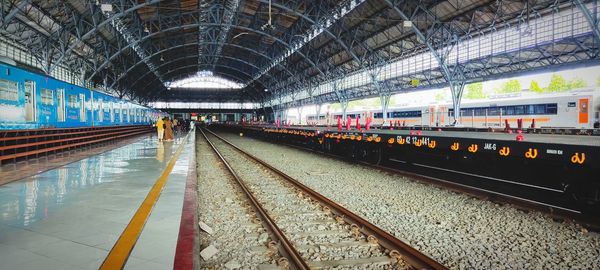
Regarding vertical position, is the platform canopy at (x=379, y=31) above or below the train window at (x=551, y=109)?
above

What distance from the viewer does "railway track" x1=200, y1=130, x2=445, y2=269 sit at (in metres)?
4.33

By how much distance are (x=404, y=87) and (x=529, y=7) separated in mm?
14933

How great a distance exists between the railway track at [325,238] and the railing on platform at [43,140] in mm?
7664

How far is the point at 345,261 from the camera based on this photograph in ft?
14.5

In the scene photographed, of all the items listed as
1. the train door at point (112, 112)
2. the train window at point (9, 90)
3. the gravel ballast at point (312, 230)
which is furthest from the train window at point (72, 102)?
the gravel ballast at point (312, 230)

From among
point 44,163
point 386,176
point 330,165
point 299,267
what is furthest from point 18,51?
point 299,267

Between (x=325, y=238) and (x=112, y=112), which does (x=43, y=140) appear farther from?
(x=325, y=238)

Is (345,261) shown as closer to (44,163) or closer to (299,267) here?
(299,267)

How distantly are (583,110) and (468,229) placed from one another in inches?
791

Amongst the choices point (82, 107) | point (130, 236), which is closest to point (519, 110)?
point (82, 107)

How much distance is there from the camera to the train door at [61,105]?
14183mm

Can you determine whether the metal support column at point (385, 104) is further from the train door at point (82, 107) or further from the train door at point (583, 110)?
the train door at point (82, 107)

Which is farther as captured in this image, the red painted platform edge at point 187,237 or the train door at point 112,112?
the train door at point 112,112

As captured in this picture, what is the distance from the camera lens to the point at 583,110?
68.3 feet
